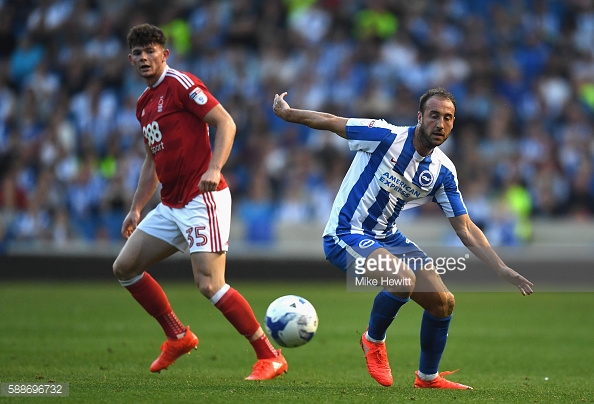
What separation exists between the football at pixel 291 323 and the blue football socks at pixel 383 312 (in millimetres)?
444

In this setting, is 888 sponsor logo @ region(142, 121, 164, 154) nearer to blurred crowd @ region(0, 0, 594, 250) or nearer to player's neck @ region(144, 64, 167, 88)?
player's neck @ region(144, 64, 167, 88)

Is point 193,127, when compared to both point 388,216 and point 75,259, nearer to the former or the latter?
point 388,216

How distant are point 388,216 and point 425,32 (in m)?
12.6

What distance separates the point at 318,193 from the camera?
1608cm

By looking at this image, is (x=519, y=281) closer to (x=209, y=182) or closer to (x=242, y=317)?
(x=242, y=317)

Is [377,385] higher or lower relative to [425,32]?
lower

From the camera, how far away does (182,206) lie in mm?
6977

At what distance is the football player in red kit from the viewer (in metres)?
6.79

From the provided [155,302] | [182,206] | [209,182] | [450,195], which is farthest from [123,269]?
[450,195]

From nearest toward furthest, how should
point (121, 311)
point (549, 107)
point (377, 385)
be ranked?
point (377, 385), point (121, 311), point (549, 107)

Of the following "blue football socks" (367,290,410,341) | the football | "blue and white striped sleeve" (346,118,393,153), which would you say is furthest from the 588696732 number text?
"blue and white striped sleeve" (346,118,393,153)

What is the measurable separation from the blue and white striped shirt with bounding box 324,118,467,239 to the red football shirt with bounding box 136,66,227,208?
105 centimetres

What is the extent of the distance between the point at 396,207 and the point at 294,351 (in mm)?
2987

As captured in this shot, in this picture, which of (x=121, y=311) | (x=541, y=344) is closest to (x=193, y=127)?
(x=541, y=344)
